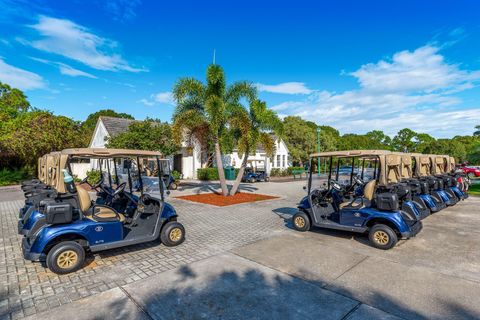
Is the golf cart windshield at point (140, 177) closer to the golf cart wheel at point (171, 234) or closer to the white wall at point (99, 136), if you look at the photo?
the golf cart wheel at point (171, 234)

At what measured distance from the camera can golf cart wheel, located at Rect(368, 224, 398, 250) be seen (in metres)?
4.95

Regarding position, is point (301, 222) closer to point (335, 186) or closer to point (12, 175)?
point (335, 186)

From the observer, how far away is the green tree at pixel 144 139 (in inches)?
568

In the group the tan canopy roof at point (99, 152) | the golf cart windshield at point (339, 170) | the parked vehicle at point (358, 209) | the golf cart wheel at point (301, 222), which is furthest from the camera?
the golf cart windshield at point (339, 170)

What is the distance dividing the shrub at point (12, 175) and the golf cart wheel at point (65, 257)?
19.0 meters

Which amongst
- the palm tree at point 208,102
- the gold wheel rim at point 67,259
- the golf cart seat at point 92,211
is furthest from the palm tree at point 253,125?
the gold wheel rim at point 67,259

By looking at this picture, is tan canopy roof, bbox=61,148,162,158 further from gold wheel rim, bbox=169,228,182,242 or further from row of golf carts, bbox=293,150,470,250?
row of golf carts, bbox=293,150,470,250

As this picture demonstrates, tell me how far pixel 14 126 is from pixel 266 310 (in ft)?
75.9

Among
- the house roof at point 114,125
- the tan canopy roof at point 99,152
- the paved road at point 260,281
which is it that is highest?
the house roof at point 114,125

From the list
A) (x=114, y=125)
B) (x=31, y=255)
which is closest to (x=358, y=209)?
(x=31, y=255)

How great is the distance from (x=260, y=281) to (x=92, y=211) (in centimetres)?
307

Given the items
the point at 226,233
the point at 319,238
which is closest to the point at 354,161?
the point at 319,238

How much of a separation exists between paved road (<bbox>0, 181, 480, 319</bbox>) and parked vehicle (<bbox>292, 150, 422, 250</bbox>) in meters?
0.32

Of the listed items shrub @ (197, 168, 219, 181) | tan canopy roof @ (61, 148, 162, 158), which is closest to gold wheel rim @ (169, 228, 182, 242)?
tan canopy roof @ (61, 148, 162, 158)
